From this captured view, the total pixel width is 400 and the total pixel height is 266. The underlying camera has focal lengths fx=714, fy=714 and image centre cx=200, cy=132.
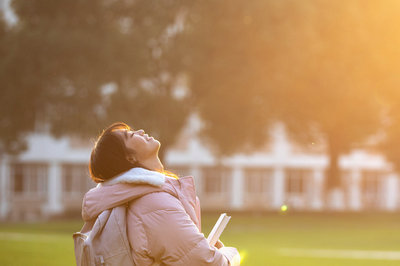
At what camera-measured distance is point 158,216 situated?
10.8 feet

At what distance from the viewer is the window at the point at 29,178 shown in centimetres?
5334

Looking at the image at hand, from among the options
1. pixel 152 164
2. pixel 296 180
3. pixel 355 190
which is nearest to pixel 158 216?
pixel 152 164

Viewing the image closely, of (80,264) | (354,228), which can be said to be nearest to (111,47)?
(354,228)

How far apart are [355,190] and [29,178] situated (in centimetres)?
3075

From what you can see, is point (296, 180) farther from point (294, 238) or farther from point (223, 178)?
point (294, 238)

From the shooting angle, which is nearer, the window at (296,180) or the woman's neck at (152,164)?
the woman's neck at (152,164)

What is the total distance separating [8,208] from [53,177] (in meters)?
4.67

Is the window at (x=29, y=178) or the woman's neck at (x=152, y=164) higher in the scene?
the woman's neck at (x=152, y=164)

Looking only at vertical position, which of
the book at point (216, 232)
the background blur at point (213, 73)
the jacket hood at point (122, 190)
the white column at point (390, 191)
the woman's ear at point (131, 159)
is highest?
the background blur at point (213, 73)

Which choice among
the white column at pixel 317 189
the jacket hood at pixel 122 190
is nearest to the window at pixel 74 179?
the white column at pixel 317 189

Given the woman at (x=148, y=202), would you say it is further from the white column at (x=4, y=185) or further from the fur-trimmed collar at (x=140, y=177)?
the white column at (x=4, y=185)

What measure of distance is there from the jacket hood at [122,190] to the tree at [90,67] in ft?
77.9

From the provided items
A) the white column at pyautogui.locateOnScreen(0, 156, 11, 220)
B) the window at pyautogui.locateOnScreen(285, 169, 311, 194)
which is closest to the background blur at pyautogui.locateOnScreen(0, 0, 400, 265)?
the white column at pyautogui.locateOnScreen(0, 156, 11, 220)

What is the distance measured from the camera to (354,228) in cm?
3312
